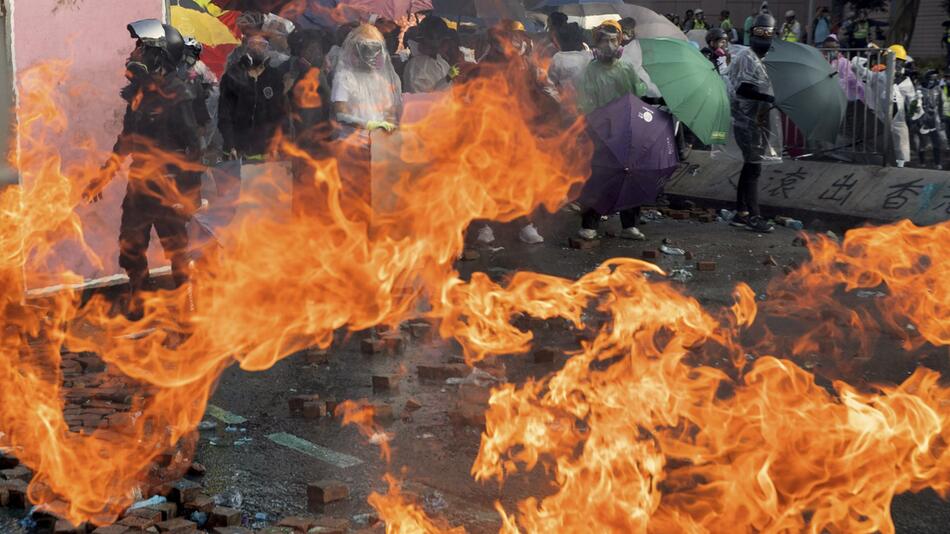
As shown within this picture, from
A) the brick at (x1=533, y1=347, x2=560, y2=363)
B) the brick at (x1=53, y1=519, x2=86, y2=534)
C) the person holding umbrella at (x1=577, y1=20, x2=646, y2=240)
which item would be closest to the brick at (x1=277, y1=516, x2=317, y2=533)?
the brick at (x1=53, y1=519, x2=86, y2=534)

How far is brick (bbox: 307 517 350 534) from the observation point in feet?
15.3

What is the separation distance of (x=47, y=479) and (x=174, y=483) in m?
0.57

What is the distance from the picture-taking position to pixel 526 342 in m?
7.96

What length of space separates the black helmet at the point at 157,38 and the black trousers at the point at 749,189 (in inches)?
275

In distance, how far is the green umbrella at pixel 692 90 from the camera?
11977 mm

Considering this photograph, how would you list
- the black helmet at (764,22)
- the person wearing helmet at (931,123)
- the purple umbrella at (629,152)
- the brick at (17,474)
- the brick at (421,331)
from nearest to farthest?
the brick at (17,474), the brick at (421,331), the purple umbrella at (629,152), the black helmet at (764,22), the person wearing helmet at (931,123)

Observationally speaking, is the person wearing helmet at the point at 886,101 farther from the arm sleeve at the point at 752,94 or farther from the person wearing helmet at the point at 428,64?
the person wearing helmet at the point at 428,64

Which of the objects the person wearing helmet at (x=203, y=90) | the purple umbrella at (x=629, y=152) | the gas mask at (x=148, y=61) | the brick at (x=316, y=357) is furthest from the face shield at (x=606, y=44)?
the brick at (x=316, y=357)

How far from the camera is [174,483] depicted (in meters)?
5.19

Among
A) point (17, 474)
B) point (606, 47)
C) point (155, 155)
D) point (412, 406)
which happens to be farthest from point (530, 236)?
point (17, 474)

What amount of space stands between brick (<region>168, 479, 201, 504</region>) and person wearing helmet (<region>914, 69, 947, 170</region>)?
14.1 metres

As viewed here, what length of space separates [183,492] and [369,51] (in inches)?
264

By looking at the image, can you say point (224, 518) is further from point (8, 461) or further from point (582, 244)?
point (582, 244)

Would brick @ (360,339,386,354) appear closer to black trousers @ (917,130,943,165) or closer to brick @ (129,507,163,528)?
brick @ (129,507,163,528)
